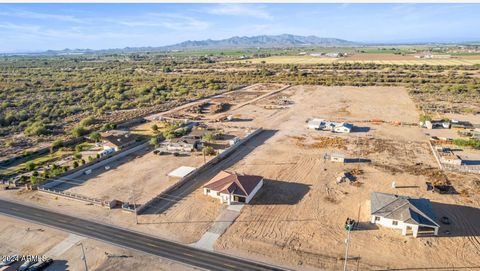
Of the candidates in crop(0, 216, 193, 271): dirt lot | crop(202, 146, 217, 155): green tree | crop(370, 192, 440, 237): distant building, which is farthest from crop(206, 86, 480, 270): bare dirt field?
crop(0, 216, 193, 271): dirt lot

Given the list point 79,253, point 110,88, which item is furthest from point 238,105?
point 79,253

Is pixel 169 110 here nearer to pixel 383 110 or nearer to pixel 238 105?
pixel 238 105

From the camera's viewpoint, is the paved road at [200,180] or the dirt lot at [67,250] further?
the paved road at [200,180]

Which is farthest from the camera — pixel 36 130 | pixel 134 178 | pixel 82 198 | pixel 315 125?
pixel 36 130

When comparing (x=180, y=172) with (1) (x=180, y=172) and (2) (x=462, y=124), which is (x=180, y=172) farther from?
(2) (x=462, y=124)

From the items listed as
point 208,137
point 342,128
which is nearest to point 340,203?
point 208,137

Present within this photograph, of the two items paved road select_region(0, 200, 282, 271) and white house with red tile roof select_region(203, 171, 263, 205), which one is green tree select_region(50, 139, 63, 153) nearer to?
paved road select_region(0, 200, 282, 271)

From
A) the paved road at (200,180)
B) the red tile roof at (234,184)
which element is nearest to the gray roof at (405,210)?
the red tile roof at (234,184)

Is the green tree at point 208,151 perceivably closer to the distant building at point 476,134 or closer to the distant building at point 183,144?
the distant building at point 183,144
